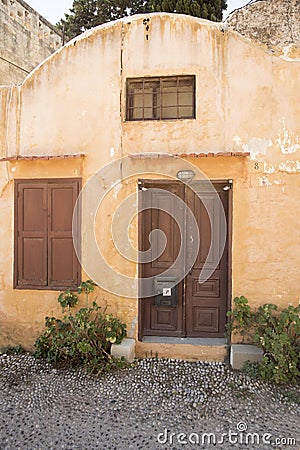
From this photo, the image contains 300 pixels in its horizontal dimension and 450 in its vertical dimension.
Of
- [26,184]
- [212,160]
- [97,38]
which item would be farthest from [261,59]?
[26,184]

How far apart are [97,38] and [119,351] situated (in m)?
4.75

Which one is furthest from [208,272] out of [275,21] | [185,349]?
[275,21]

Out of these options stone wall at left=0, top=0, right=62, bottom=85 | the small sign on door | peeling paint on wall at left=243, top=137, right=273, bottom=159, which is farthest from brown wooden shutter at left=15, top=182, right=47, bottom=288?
stone wall at left=0, top=0, right=62, bottom=85

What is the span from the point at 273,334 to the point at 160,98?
3.80 meters

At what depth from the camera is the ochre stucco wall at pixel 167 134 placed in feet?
17.8

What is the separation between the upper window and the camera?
5.79 meters

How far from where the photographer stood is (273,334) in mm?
4949

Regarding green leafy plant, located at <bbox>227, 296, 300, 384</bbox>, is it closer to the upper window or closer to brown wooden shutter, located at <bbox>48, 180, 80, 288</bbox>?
brown wooden shutter, located at <bbox>48, 180, 80, 288</bbox>

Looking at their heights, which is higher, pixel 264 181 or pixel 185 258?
pixel 264 181

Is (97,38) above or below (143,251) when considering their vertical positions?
above

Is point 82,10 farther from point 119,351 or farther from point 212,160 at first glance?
point 119,351

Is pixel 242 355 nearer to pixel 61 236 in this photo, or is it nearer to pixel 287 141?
pixel 287 141

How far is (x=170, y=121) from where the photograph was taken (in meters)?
5.66

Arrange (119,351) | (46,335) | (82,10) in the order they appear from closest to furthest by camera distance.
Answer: (119,351) < (46,335) < (82,10)
